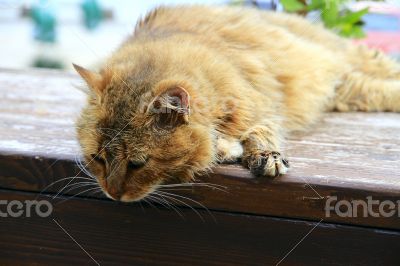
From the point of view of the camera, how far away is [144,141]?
168 centimetres

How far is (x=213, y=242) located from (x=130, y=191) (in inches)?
11.7

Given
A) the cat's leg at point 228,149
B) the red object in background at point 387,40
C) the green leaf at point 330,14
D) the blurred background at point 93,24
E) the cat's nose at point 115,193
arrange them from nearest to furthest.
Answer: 1. the cat's nose at point 115,193
2. the cat's leg at point 228,149
3. the green leaf at point 330,14
4. the blurred background at point 93,24
5. the red object in background at point 387,40

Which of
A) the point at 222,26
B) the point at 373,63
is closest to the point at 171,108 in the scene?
the point at 222,26

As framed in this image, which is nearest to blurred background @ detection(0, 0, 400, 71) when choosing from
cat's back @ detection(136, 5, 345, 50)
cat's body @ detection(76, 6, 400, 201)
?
cat's back @ detection(136, 5, 345, 50)

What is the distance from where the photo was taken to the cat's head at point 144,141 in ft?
5.48

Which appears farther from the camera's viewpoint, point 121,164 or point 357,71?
point 357,71

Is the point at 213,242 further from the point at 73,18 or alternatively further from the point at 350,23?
the point at 73,18

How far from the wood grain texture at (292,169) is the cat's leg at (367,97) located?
0.38 m

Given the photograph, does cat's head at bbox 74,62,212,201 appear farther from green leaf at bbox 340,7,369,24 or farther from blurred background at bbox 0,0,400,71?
green leaf at bbox 340,7,369,24

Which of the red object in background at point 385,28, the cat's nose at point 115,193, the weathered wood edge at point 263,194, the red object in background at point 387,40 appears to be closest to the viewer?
the weathered wood edge at point 263,194

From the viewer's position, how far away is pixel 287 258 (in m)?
1.65

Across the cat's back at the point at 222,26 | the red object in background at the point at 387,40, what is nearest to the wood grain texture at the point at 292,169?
the cat's back at the point at 222,26

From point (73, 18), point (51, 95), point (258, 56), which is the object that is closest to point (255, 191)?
point (258, 56)

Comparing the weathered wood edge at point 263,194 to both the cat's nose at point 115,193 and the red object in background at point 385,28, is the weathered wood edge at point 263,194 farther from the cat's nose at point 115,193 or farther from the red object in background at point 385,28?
the red object in background at point 385,28
